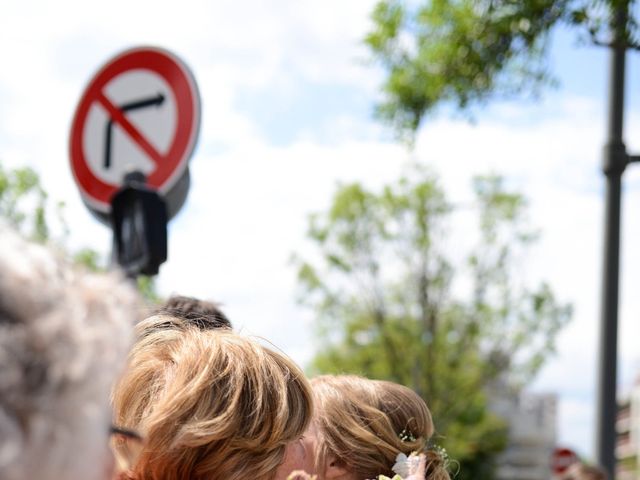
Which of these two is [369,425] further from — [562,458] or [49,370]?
[562,458]

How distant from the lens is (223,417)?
1.78 m

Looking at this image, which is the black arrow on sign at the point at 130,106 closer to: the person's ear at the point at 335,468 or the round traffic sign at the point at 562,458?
the person's ear at the point at 335,468

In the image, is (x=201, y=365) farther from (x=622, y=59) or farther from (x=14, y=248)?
(x=622, y=59)

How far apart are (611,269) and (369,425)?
187 inches

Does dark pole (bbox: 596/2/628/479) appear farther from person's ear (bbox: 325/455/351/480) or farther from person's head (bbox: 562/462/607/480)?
person's ear (bbox: 325/455/351/480)

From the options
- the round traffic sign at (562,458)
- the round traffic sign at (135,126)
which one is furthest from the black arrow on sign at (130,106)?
the round traffic sign at (562,458)

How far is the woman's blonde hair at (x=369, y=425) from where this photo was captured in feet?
8.70

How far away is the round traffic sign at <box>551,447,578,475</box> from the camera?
15.0 meters

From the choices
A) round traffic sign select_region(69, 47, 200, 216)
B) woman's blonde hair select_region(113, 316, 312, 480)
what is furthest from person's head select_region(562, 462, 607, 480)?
woman's blonde hair select_region(113, 316, 312, 480)

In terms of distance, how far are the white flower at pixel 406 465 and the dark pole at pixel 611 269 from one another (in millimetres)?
4687

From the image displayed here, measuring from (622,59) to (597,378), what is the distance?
6.87ft

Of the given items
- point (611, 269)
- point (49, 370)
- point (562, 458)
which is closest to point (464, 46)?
point (611, 269)

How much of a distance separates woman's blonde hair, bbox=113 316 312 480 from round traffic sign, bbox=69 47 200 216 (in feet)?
6.12

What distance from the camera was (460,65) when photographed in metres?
6.55
